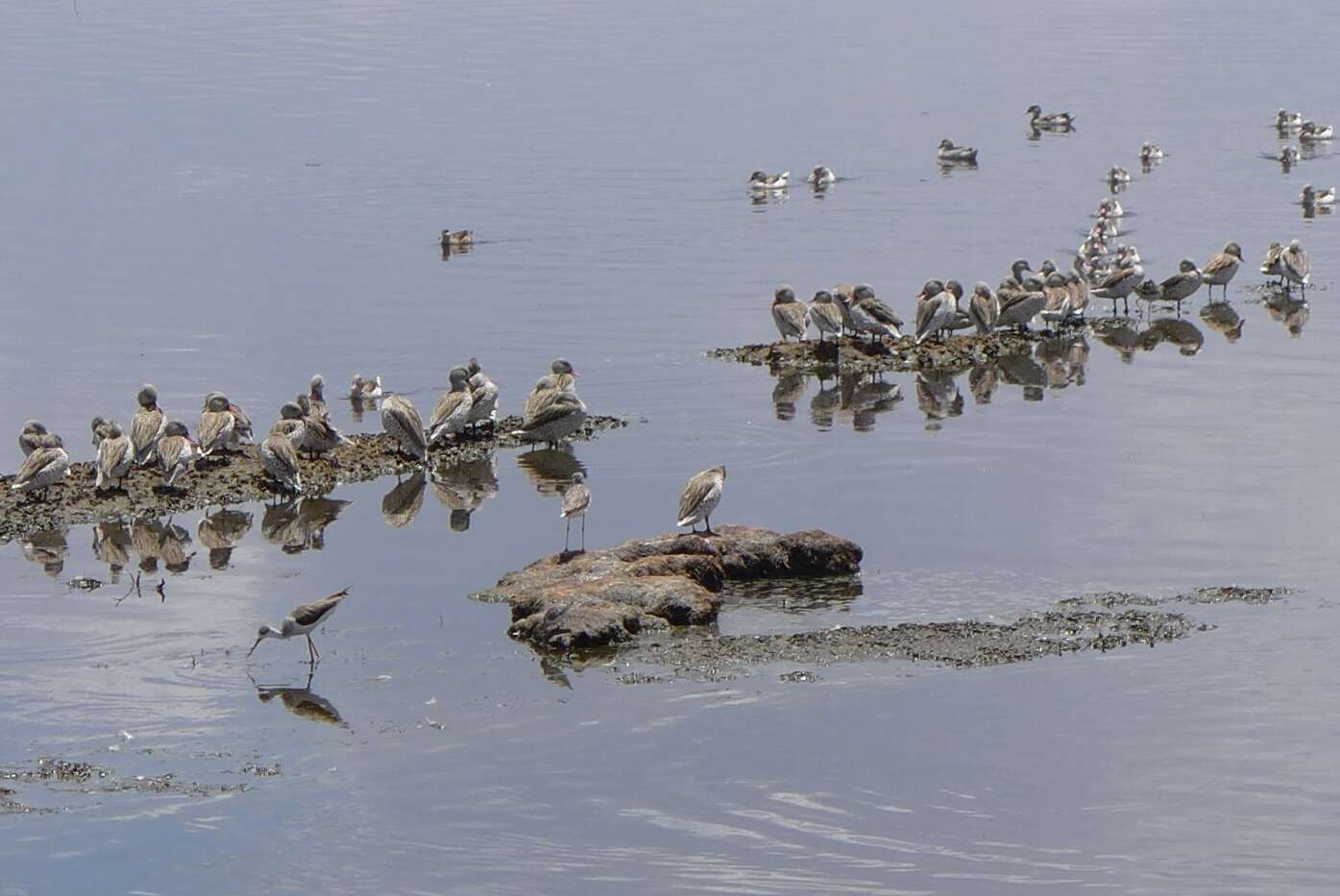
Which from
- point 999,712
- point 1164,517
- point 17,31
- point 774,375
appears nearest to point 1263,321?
point 774,375

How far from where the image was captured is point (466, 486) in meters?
23.3

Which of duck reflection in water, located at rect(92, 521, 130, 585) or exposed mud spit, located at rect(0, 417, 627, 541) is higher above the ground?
exposed mud spit, located at rect(0, 417, 627, 541)

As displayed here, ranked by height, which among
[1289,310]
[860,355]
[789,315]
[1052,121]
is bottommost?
[860,355]

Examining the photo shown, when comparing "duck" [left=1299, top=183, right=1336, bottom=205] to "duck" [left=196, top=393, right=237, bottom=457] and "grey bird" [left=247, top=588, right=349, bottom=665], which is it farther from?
"grey bird" [left=247, top=588, right=349, bottom=665]

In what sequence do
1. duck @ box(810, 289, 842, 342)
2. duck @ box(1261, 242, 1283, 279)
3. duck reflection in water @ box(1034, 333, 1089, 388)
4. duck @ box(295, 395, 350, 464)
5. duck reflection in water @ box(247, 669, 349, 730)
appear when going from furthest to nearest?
duck @ box(1261, 242, 1283, 279) < duck @ box(810, 289, 842, 342) < duck reflection in water @ box(1034, 333, 1089, 388) < duck @ box(295, 395, 350, 464) < duck reflection in water @ box(247, 669, 349, 730)

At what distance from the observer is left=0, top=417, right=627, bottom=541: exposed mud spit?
2181cm

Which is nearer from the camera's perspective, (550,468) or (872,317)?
(550,468)

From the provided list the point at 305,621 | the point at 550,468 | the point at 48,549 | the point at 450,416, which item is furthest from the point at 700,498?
the point at 48,549

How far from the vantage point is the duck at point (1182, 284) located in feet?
104

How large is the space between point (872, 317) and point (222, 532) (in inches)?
409

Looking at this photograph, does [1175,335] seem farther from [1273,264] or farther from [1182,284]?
[1273,264]

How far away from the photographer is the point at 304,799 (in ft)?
47.4

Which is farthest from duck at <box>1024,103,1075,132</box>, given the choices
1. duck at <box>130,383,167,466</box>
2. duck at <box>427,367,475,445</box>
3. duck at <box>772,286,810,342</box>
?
duck at <box>130,383,167,466</box>

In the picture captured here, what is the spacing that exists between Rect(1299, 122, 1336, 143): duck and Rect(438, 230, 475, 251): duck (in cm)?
2153
